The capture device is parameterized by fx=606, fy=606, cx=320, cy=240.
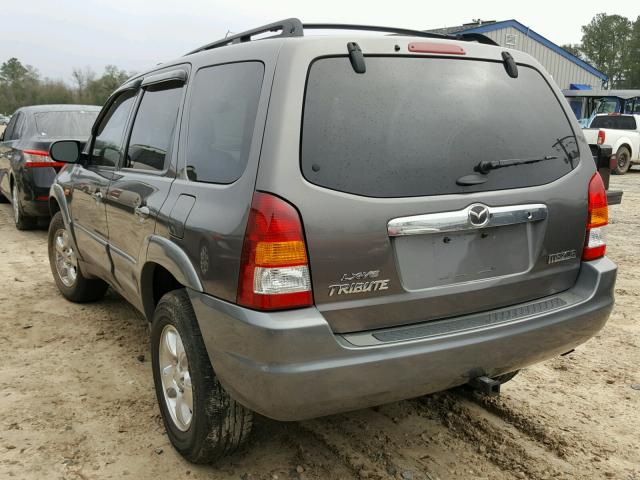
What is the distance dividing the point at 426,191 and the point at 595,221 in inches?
37.6

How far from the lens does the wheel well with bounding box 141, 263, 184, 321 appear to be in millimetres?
3014

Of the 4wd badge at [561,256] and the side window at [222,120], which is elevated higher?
the side window at [222,120]

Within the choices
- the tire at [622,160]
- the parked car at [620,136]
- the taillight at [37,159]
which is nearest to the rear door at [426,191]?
the taillight at [37,159]

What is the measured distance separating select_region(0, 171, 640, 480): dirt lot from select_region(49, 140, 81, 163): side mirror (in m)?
1.28

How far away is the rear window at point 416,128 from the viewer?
223cm

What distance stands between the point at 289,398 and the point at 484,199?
1090mm

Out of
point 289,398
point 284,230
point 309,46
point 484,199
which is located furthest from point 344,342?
point 309,46

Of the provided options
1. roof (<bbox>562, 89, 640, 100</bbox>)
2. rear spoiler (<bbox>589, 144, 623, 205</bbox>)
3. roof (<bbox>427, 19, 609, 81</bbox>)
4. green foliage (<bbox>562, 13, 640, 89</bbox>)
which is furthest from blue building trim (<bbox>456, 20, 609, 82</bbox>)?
green foliage (<bbox>562, 13, 640, 89</bbox>)

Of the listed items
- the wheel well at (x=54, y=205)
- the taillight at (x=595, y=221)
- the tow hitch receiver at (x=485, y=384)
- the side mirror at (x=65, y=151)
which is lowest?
the tow hitch receiver at (x=485, y=384)

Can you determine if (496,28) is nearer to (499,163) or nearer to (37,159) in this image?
(37,159)

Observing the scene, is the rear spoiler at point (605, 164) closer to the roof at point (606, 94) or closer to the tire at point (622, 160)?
the tire at point (622, 160)

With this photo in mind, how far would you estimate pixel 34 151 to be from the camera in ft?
25.2

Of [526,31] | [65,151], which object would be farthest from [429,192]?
[526,31]

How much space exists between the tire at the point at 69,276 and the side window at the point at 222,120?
239 cm
